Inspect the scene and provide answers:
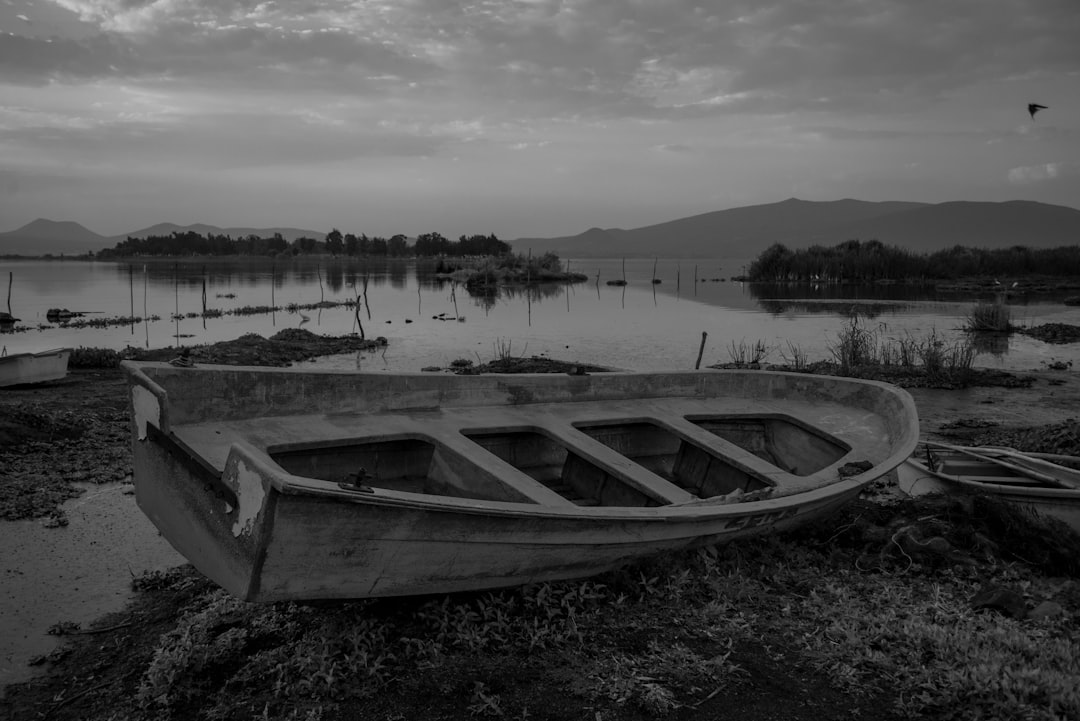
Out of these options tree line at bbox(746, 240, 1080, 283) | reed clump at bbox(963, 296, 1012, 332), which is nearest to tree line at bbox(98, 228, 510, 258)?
tree line at bbox(746, 240, 1080, 283)

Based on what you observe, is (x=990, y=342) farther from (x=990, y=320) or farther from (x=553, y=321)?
(x=553, y=321)

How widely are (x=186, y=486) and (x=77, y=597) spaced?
1720 mm

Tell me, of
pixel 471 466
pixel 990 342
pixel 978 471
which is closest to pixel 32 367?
pixel 471 466

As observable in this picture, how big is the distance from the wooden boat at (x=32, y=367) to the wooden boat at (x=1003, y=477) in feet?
40.4

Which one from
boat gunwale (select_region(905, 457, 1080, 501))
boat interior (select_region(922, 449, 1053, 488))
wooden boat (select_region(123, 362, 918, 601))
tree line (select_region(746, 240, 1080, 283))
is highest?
tree line (select_region(746, 240, 1080, 283))

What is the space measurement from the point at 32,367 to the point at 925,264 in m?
50.4

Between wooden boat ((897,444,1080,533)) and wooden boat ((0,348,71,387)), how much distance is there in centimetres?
1231

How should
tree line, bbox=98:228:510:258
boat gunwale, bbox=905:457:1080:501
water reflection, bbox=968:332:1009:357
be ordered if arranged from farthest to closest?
1. tree line, bbox=98:228:510:258
2. water reflection, bbox=968:332:1009:357
3. boat gunwale, bbox=905:457:1080:501

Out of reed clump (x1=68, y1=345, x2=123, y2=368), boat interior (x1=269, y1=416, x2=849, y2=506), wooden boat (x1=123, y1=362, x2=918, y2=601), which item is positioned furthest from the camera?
reed clump (x1=68, y1=345, x2=123, y2=368)

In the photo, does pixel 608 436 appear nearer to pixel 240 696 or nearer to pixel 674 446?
pixel 674 446

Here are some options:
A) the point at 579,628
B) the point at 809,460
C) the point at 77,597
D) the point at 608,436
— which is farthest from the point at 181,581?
the point at 809,460

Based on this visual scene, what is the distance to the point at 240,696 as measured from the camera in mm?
3717

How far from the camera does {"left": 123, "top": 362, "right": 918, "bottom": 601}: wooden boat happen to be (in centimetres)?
346

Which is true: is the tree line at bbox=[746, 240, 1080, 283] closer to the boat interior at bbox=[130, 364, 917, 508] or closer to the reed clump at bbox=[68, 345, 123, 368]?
the reed clump at bbox=[68, 345, 123, 368]
